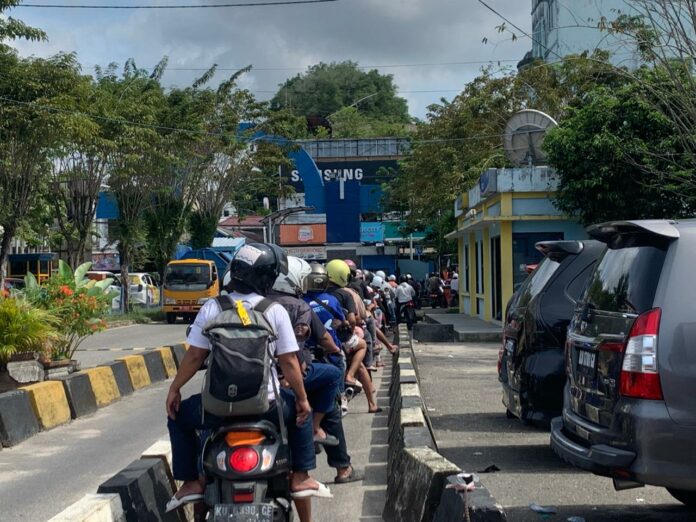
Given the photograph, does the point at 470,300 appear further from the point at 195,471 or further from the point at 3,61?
the point at 195,471

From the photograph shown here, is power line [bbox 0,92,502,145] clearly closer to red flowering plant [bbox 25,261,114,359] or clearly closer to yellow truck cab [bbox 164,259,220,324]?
yellow truck cab [bbox 164,259,220,324]

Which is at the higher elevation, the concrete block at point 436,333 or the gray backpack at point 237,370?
the gray backpack at point 237,370

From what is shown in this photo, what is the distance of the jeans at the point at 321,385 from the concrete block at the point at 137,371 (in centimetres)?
834

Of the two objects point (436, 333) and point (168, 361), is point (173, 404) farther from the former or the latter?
point (436, 333)

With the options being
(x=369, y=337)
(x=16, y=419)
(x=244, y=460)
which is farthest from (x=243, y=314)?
(x=369, y=337)

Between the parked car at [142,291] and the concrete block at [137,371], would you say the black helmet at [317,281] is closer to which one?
the concrete block at [137,371]

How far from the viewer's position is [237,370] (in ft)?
15.3

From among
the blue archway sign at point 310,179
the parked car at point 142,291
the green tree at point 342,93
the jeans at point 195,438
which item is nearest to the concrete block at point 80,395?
the jeans at point 195,438

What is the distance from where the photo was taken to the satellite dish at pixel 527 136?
78.7ft

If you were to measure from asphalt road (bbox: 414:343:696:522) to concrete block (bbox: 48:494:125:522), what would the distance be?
259cm

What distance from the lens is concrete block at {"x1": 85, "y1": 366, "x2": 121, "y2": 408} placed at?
1229 centimetres

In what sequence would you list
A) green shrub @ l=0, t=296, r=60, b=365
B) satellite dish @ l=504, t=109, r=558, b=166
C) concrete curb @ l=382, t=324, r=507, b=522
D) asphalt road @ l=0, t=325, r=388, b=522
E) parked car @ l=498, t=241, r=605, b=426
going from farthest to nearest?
satellite dish @ l=504, t=109, r=558, b=166 → green shrub @ l=0, t=296, r=60, b=365 → parked car @ l=498, t=241, r=605, b=426 → asphalt road @ l=0, t=325, r=388, b=522 → concrete curb @ l=382, t=324, r=507, b=522

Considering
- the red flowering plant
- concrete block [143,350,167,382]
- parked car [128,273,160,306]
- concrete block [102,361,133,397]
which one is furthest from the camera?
parked car [128,273,160,306]

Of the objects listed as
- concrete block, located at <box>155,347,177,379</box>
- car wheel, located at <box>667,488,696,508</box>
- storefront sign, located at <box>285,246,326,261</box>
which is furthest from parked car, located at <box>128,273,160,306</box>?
car wheel, located at <box>667,488,696,508</box>
